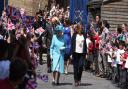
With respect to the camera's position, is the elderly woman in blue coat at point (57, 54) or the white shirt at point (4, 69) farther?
the elderly woman in blue coat at point (57, 54)

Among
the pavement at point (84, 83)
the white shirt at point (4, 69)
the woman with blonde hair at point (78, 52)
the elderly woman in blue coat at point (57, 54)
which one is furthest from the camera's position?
the woman with blonde hair at point (78, 52)

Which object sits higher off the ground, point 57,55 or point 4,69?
point 4,69

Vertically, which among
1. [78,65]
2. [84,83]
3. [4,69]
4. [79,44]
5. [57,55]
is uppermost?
[79,44]

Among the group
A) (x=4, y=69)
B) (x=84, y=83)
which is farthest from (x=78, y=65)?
(x=4, y=69)

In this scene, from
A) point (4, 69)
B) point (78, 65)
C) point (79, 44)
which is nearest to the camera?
point (4, 69)

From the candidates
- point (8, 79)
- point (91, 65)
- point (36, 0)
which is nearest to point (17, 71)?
point (8, 79)

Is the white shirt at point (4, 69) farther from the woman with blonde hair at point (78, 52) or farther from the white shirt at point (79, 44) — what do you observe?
the white shirt at point (79, 44)

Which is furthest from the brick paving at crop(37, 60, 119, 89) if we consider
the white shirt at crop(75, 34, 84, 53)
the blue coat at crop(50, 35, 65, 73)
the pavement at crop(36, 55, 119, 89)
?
the white shirt at crop(75, 34, 84, 53)

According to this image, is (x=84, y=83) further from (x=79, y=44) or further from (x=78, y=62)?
(x=79, y=44)

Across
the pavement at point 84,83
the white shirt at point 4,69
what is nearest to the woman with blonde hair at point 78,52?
the pavement at point 84,83

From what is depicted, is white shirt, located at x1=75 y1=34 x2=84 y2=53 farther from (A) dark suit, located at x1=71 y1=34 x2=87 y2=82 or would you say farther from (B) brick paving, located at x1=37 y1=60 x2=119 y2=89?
(B) brick paving, located at x1=37 y1=60 x2=119 y2=89

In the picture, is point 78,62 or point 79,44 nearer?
point 78,62

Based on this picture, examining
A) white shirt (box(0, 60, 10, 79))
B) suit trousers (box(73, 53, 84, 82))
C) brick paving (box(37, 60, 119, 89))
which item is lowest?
brick paving (box(37, 60, 119, 89))

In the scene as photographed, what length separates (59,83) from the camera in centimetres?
1667
